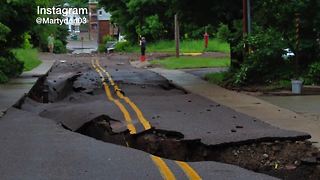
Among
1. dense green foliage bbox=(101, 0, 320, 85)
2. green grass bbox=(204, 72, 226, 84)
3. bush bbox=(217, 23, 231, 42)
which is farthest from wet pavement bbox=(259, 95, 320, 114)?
bush bbox=(217, 23, 231, 42)

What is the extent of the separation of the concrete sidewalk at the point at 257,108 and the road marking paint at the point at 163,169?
269 centimetres

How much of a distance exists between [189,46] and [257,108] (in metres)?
41.2

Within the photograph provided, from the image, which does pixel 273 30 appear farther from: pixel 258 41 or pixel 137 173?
pixel 137 173

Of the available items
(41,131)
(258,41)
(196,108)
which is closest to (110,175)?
(41,131)

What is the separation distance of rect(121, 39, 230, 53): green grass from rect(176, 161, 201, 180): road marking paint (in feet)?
134

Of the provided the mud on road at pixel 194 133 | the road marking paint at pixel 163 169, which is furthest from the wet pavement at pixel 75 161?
the mud on road at pixel 194 133

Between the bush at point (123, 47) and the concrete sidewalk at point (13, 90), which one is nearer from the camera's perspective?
the concrete sidewalk at point (13, 90)

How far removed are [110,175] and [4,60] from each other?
18620 mm

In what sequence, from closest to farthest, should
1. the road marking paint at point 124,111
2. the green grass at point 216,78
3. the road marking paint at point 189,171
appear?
the road marking paint at point 189,171 < the road marking paint at point 124,111 < the green grass at point 216,78

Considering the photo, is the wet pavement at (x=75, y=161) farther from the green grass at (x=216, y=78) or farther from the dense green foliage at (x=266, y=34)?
the green grass at (x=216, y=78)

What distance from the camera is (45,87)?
76.6ft

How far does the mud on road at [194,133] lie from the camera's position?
882cm

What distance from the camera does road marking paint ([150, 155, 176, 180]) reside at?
7.69 metres

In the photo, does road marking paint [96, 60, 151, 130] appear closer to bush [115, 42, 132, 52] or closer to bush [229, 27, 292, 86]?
bush [229, 27, 292, 86]
